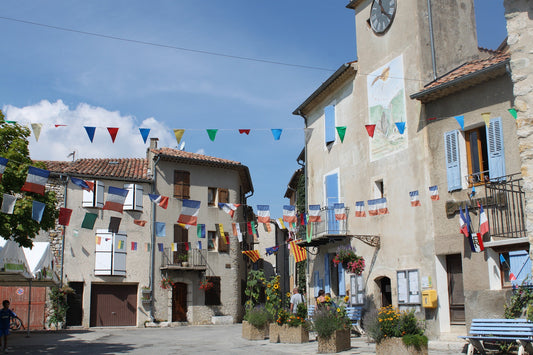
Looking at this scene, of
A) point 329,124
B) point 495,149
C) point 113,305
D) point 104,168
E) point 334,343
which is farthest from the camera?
point 104,168

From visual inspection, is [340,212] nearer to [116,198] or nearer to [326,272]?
[326,272]

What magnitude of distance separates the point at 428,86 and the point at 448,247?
4396 millimetres

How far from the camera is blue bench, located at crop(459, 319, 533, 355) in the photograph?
9.30 m

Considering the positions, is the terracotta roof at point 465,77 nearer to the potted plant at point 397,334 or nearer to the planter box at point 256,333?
the potted plant at point 397,334

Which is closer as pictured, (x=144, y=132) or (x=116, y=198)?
(x=144, y=132)

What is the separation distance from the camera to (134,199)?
27.6 m

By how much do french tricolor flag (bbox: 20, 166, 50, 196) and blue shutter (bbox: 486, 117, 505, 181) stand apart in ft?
33.9

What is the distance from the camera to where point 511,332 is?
9.60 m

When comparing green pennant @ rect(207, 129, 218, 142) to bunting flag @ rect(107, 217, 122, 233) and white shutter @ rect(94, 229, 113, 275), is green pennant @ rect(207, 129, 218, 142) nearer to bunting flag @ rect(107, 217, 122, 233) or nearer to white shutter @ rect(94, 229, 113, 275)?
bunting flag @ rect(107, 217, 122, 233)

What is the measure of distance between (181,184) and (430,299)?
1836 centimetres

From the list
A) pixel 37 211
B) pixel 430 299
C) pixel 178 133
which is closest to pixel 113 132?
pixel 178 133

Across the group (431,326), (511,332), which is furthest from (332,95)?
(511,332)

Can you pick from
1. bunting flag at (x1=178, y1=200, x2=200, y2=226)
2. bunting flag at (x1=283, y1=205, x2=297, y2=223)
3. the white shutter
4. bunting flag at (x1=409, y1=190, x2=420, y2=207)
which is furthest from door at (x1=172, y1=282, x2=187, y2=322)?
bunting flag at (x1=409, y1=190, x2=420, y2=207)

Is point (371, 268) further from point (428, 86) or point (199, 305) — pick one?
point (199, 305)
